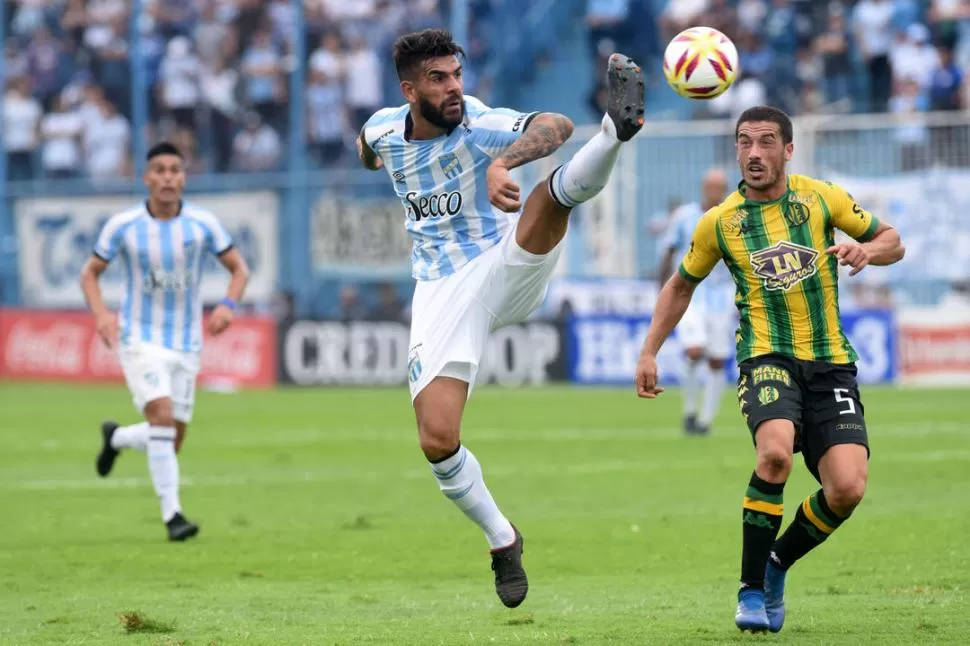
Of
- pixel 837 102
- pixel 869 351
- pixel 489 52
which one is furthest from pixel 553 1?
pixel 869 351

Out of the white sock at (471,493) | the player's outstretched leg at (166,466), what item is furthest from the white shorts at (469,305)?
the player's outstretched leg at (166,466)

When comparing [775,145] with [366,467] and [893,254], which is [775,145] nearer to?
[893,254]

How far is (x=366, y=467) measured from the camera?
15391mm

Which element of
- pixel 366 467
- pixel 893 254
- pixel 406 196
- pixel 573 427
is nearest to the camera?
pixel 893 254

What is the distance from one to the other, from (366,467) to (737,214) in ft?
27.9

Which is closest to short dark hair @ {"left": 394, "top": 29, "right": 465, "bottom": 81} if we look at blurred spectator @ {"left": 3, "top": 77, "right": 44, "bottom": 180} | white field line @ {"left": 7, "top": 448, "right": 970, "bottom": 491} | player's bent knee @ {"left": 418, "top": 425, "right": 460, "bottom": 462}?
player's bent knee @ {"left": 418, "top": 425, "right": 460, "bottom": 462}

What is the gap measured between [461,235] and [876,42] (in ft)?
61.1

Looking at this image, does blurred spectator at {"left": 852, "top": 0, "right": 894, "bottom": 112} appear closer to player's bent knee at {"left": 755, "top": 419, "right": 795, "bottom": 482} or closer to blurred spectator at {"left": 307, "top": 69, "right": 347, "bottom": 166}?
blurred spectator at {"left": 307, "top": 69, "right": 347, "bottom": 166}

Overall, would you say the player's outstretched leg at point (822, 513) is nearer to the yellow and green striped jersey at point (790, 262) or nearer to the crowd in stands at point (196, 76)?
the yellow and green striped jersey at point (790, 262)

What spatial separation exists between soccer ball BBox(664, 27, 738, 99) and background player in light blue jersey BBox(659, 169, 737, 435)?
29.3 ft

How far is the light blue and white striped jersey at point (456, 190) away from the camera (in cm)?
806

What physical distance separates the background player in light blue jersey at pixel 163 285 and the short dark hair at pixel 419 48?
3.98 metres

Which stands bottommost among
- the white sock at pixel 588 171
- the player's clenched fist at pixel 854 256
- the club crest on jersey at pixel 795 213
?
the player's clenched fist at pixel 854 256

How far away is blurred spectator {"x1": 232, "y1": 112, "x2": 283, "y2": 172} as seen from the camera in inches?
1133
